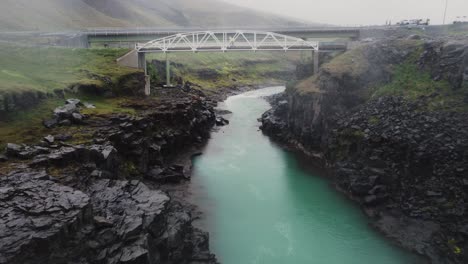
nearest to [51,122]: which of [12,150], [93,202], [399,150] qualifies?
[12,150]

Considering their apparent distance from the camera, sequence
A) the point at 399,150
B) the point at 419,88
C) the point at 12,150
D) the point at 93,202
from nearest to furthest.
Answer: the point at 93,202
the point at 12,150
the point at 399,150
the point at 419,88

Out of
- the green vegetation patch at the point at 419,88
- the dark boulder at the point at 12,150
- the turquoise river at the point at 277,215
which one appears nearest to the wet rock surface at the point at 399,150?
the green vegetation patch at the point at 419,88

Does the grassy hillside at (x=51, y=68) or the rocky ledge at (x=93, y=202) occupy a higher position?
the grassy hillside at (x=51, y=68)

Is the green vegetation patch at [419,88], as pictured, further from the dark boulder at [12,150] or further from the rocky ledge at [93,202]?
the dark boulder at [12,150]

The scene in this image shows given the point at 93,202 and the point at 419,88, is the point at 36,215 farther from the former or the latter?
the point at 419,88

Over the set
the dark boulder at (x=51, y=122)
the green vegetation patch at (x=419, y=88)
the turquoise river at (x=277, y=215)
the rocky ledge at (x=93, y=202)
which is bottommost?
the turquoise river at (x=277, y=215)

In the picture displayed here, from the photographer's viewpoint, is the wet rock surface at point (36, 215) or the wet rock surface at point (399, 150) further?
the wet rock surface at point (399, 150)
